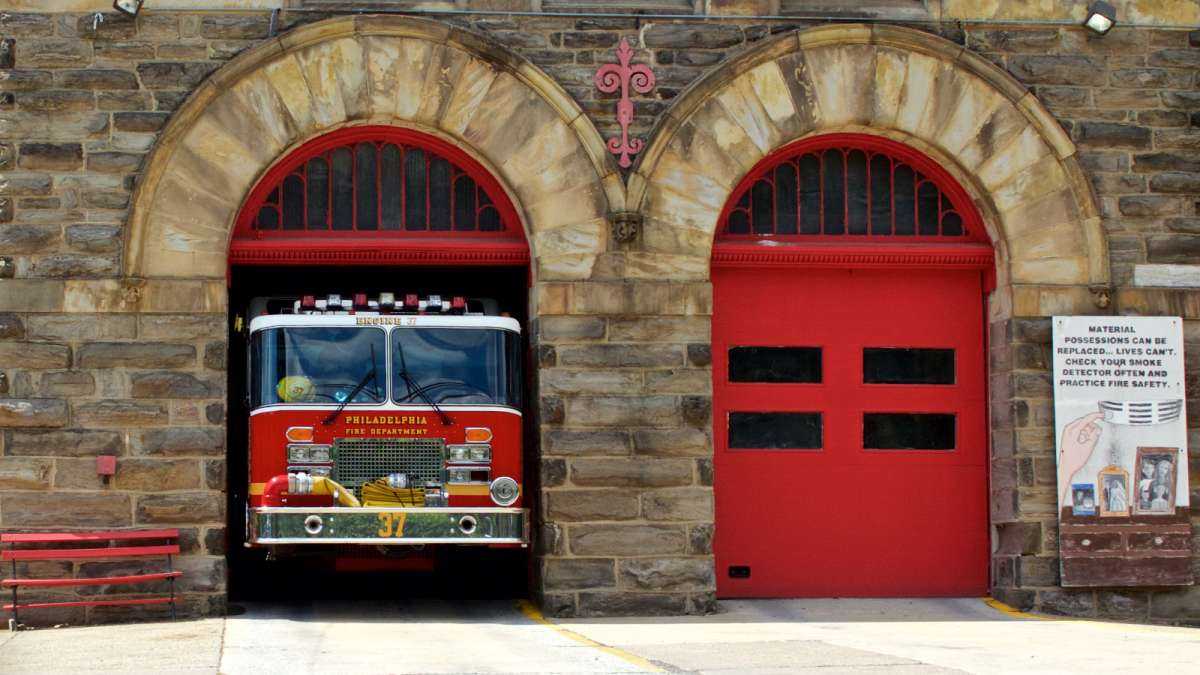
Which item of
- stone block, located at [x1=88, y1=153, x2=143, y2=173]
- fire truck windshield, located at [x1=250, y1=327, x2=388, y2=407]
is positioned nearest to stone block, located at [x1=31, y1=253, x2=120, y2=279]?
stone block, located at [x1=88, y1=153, x2=143, y2=173]

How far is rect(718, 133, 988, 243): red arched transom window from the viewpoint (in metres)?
15.9

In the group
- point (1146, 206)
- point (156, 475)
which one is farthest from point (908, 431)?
point (156, 475)

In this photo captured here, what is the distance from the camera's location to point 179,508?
47.9ft

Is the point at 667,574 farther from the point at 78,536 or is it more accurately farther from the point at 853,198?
the point at 78,536

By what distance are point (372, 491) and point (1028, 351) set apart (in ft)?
19.0

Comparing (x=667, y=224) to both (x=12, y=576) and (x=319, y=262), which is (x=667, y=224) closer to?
(x=319, y=262)

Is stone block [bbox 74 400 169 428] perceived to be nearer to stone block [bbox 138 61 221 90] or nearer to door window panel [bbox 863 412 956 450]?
stone block [bbox 138 61 221 90]

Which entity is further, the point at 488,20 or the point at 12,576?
the point at 488,20

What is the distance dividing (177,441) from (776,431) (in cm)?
517

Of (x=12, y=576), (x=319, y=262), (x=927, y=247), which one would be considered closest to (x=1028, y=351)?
(x=927, y=247)

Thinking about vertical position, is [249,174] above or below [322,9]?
below

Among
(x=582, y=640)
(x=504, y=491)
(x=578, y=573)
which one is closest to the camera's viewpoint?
(x=582, y=640)

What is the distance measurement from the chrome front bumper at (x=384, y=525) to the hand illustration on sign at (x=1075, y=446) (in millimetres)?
4833

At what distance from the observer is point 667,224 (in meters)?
15.3
